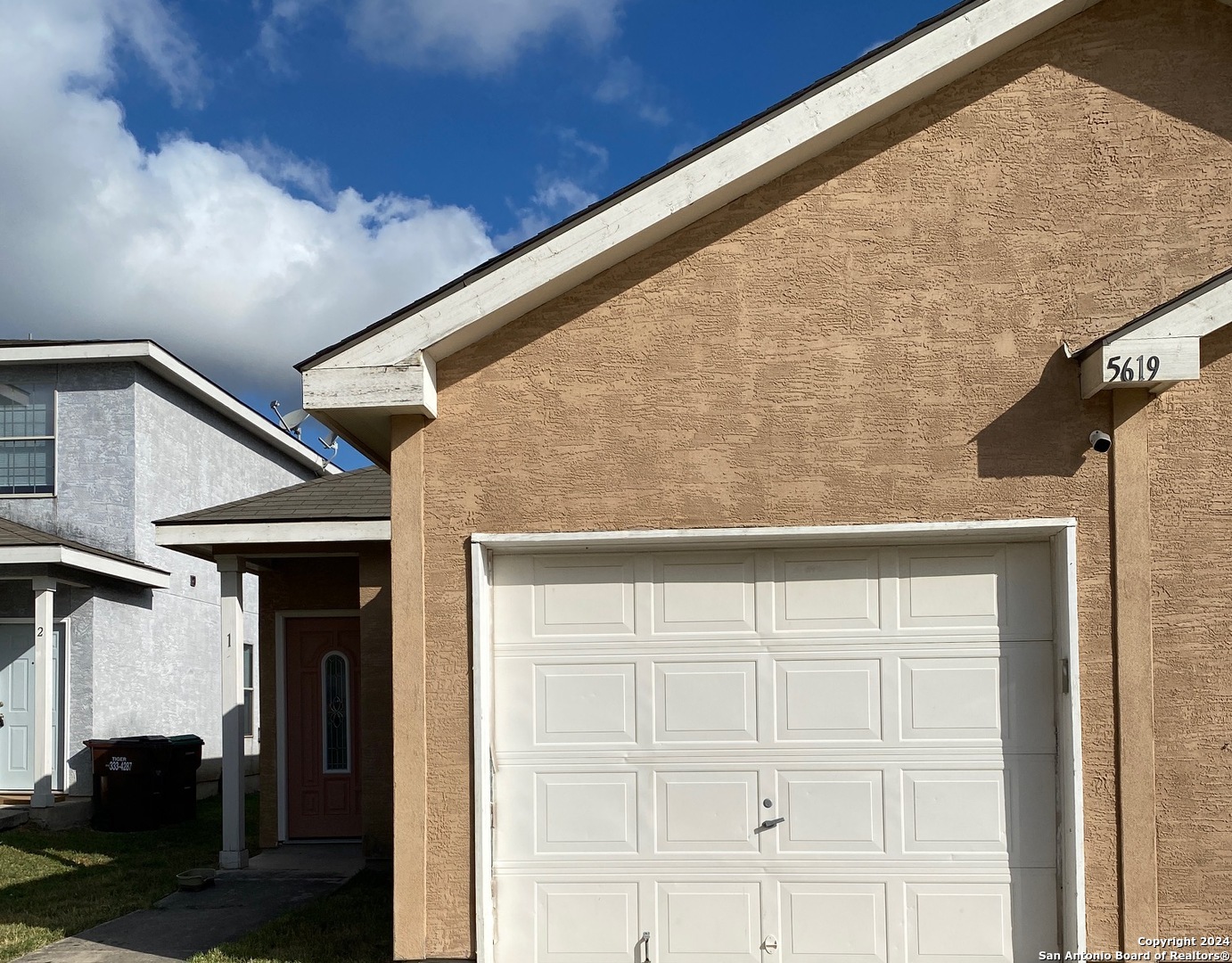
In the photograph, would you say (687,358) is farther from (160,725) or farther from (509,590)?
(160,725)

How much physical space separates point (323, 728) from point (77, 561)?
4256 millimetres

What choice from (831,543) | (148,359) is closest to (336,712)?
(148,359)

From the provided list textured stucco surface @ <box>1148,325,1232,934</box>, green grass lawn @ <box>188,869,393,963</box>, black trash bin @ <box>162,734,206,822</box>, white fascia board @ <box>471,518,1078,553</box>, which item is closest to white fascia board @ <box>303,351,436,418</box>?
white fascia board @ <box>471,518,1078,553</box>

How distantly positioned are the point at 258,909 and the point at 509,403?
16.3ft

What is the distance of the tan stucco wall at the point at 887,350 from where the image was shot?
248 inches

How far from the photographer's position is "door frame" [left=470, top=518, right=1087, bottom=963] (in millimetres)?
6082

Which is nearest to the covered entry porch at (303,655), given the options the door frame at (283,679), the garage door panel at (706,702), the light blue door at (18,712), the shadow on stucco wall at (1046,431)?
the door frame at (283,679)

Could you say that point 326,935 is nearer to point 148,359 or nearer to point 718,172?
point 718,172

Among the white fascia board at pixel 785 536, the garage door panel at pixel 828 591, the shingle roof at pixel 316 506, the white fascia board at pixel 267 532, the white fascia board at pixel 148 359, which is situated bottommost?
the garage door panel at pixel 828 591

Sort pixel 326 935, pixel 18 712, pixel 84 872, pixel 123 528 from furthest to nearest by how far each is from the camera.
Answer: pixel 123 528, pixel 18 712, pixel 84 872, pixel 326 935

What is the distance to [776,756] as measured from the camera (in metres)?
6.46

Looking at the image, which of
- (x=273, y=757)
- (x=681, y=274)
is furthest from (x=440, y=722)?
(x=273, y=757)

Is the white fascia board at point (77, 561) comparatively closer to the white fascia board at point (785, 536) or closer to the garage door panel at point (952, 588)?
the white fascia board at point (785, 536)

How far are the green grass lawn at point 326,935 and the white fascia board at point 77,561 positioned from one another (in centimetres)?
648
